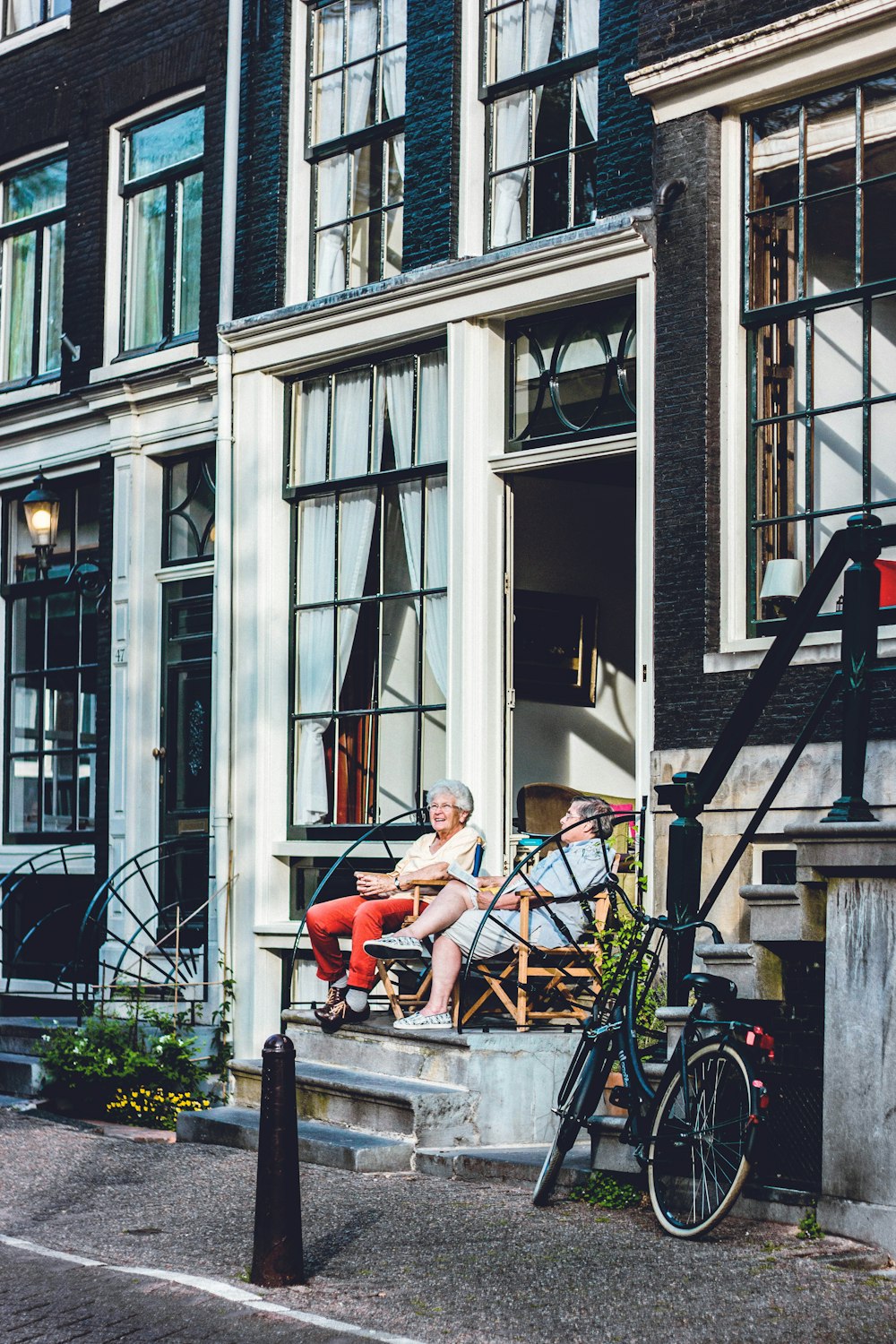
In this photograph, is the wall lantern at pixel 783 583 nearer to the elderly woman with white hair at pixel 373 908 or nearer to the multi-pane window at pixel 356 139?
the elderly woman with white hair at pixel 373 908

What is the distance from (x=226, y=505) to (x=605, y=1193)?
21.0ft

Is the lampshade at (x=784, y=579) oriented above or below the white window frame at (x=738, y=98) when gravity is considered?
below

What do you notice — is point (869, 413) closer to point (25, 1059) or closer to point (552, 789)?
point (552, 789)

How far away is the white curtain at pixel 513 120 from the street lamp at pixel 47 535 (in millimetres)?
4397

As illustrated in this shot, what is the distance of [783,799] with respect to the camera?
360 inches

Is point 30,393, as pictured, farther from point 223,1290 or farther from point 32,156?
point 223,1290

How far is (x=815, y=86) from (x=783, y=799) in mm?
3618

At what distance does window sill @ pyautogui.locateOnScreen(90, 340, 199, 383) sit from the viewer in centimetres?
1371

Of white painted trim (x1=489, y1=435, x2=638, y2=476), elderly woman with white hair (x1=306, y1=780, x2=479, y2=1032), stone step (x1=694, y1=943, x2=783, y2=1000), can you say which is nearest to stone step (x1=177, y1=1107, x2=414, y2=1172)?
elderly woman with white hair (x1=306, y1=780, x2=479, y2=1032)

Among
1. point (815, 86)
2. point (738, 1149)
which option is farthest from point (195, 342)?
point (738, 1149)

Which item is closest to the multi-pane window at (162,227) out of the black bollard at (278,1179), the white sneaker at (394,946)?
the white sneaker at (394,946)

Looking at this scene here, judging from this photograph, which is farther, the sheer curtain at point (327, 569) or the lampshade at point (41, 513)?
the lampshade at point (41, 513)

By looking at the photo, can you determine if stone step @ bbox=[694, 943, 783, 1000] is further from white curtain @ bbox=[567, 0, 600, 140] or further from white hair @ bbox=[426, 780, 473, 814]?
white curtain @ bbox=[567, 0, 600, 140]

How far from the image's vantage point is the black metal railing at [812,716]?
741cm
